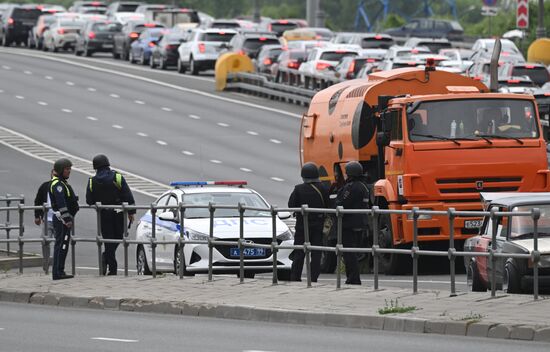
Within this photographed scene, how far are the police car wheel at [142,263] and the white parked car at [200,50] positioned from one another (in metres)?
43.5

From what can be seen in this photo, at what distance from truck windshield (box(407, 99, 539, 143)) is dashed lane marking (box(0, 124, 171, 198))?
12733 mm

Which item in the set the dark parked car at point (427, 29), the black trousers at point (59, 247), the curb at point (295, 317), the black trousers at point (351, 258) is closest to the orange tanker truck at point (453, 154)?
the black trousers at point (351, 258)

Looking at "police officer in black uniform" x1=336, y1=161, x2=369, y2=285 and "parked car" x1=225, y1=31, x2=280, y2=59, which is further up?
"police officer in black uniform" x1=336, y1=161, x2=369, y2=285

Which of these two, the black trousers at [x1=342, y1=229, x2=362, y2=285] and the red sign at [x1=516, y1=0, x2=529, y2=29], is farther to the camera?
the red sign at [x1=516, y1=0, x2=529, y2=29]

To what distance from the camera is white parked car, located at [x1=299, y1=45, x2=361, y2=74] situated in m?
58.5

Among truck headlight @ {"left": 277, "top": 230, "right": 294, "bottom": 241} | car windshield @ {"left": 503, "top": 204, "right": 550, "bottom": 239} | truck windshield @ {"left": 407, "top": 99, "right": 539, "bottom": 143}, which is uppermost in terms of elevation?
truck windshield @ {"left": 407, "top": 99, "right": 539, "bottom": 143}

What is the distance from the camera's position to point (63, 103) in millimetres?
54875

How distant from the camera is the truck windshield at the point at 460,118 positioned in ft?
79.3

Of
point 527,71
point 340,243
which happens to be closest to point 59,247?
point 340,243

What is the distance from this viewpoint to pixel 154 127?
4916 cm

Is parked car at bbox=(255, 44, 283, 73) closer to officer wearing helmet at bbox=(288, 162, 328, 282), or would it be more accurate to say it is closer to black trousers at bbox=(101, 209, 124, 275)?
black trousers at bbox=(101, 209, 124, 275)

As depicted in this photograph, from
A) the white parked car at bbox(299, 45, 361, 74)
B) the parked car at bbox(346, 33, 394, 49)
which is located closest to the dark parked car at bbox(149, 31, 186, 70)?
the parked car at bbox(346, 33, 394, 49)

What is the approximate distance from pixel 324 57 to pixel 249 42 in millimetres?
8788

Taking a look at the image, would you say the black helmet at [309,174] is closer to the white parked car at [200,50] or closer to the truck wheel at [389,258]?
the truck wheel at [389,258]
